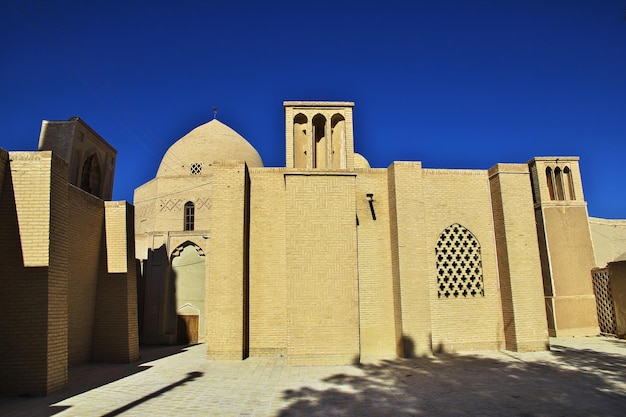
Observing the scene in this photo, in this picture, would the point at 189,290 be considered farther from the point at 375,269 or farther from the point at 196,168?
the point at 375,269

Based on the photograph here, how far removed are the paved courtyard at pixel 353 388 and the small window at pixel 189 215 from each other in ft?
27.4

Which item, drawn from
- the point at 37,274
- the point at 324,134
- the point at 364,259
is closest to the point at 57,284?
the point at 37,274

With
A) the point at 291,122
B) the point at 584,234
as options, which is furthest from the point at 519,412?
the point at 584,234

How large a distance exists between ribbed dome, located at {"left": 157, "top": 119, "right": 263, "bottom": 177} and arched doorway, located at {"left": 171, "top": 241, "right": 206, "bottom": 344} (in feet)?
15.0

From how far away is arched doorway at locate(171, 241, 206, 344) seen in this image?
1508 cm

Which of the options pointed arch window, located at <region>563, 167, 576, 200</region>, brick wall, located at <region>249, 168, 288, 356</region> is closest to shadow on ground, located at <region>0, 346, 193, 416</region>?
brick wall, located at <region>249, 168, 288, 356</region>

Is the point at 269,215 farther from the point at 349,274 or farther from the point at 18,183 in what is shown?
the point at 18,183

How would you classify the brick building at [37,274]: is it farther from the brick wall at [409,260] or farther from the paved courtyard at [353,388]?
the brick wall at [409,260]

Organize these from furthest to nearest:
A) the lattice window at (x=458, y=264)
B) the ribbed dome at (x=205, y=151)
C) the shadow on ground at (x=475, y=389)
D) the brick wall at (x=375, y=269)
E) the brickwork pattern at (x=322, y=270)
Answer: the ribbed dome at (x=205, y=151)
the lattice window at (x=458, y=264)
the brick wall at (x=375, y=269)
the brickwork pattern at (x=322, y=270)
the shadow on ground at (x=475, y=389)

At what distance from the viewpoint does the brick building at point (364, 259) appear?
959cm

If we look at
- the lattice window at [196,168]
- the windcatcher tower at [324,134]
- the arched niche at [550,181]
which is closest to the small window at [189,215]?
the lattice window at [196,168]

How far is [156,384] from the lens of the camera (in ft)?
24.3

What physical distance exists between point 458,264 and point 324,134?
17.0 feet

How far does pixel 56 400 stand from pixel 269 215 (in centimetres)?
593
